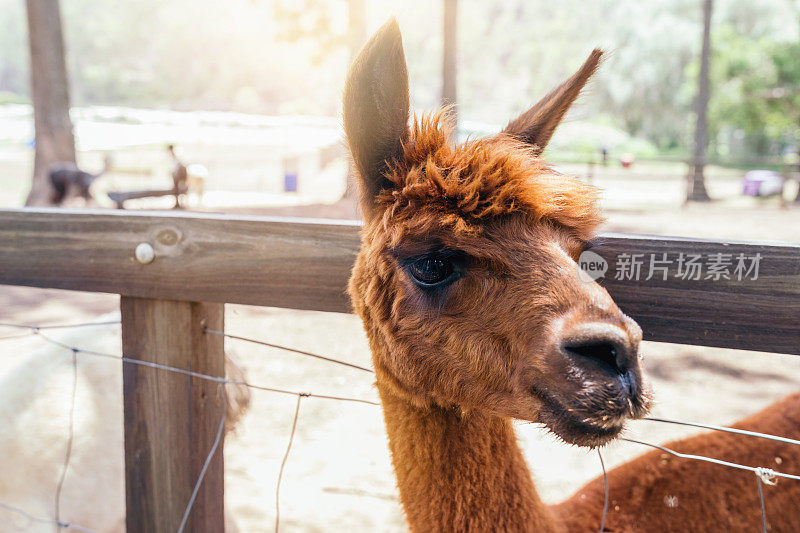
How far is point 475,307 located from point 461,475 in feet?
1.57

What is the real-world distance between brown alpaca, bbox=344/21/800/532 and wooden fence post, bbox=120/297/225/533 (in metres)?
0.57

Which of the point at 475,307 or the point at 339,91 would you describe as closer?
the point at 475,307

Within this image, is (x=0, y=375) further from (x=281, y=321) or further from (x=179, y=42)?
(x=179, y=42)

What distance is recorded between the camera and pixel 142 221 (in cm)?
176

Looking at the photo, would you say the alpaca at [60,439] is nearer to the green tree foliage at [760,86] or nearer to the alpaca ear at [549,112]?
the alpaca ear at [549,112]

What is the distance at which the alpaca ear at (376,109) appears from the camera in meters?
1.32

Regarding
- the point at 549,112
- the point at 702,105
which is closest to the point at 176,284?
the point at 549,112

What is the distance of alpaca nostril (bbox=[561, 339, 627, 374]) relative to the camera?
42.8 inches

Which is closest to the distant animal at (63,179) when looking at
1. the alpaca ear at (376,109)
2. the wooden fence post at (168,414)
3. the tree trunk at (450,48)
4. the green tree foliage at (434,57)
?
the tree trunk at (450,48)

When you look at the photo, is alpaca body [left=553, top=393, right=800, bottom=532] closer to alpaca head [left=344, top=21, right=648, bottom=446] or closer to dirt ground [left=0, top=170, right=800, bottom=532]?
dirt ground [left=0, top=170, right=800, bottom=532]

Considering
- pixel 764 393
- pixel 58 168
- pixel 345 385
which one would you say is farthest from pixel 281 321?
pixel 58 168

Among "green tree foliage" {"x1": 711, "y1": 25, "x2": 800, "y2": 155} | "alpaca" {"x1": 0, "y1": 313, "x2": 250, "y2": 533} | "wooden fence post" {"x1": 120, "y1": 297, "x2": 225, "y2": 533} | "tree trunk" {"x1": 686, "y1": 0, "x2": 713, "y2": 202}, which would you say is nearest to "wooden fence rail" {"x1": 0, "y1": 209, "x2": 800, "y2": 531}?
"wooden fence post" {"x1": 120, "y1": 297, "x2": 225, "y2": 533}

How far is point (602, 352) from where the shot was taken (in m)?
1.13

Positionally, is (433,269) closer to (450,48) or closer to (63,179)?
(450,48)
